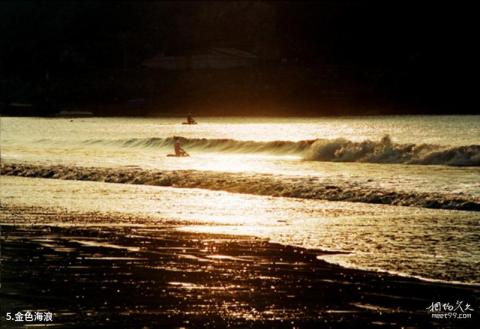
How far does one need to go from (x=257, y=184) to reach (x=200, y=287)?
16.1 metres

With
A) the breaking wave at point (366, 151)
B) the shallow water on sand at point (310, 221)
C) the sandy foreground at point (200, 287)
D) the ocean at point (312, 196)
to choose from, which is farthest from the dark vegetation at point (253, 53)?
the sandy foreground at point (200, 287)

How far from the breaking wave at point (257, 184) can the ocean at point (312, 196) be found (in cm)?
4

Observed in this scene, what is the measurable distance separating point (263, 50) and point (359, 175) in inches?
4881

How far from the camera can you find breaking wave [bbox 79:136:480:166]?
1596 inches

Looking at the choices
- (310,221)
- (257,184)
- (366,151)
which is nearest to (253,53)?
(366,151)

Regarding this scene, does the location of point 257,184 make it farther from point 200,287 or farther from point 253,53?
point 253,53

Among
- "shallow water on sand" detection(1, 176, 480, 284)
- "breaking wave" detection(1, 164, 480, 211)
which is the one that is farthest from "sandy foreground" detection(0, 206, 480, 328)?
"breaking wave" detection(1, 164, 480, 211)

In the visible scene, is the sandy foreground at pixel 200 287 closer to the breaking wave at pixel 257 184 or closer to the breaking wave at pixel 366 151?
the breaking wave at pixel 257 184

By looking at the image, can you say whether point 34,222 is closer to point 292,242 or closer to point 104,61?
point 292,242

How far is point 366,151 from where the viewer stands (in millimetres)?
43875

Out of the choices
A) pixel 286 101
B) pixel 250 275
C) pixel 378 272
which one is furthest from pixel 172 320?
pixel 286 101

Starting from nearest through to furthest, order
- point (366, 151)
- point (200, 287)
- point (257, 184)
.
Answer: point (200, 287) < point (257, 184) < point (366, 151)

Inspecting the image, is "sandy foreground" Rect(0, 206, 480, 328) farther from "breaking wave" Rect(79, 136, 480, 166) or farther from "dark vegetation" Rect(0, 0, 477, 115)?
"dark vegetation" Rect(0, 0, 477, 115)

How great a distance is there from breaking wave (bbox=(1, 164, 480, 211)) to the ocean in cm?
4
